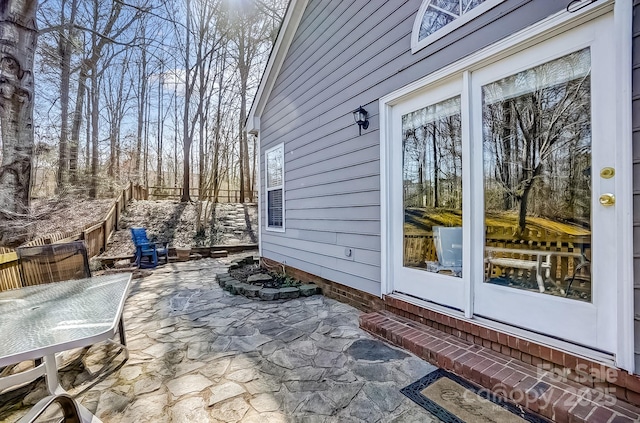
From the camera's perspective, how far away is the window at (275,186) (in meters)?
5.75

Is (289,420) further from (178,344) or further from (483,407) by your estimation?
(178,344)

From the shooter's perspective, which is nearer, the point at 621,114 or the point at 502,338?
the point at 621,114

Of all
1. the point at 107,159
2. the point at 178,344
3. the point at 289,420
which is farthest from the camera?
the point at 107,159

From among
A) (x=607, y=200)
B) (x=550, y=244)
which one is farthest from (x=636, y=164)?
(x=550, y=244)

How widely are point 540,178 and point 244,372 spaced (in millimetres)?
2731

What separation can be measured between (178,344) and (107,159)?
1248cm

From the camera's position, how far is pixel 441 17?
9.10 ft

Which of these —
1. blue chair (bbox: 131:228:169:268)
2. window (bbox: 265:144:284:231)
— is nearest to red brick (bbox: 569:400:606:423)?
window (bbox: 265:144:284:231)

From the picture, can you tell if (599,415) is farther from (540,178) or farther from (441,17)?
(441,17)

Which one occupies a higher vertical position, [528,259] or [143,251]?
[528,259]

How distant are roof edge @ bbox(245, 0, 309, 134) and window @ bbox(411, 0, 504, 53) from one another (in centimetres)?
266

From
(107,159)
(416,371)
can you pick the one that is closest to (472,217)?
(416,371)

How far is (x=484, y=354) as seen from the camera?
231cm

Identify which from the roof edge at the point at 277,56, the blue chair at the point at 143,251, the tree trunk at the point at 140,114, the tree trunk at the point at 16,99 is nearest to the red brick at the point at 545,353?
the roof edge at the point at 277,56
